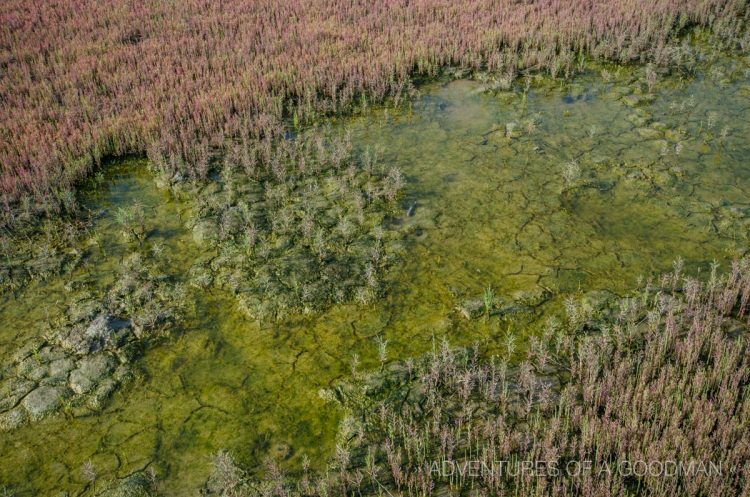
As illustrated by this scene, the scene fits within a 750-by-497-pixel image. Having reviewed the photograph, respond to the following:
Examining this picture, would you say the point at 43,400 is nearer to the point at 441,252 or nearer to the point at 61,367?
the point at 61,367

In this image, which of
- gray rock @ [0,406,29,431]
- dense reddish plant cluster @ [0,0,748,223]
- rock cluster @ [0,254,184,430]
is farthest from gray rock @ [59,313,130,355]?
dense reddish plant cluster @ [0,0,748,223]

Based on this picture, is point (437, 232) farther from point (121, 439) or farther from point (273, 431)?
point (121, 439)

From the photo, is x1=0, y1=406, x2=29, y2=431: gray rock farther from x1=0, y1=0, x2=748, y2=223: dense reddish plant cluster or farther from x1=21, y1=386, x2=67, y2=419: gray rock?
x1=0, y1=0, x2=748, y2=223: dense reddish plant cluster

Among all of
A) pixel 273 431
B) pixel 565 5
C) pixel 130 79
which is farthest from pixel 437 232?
pixel 565 5

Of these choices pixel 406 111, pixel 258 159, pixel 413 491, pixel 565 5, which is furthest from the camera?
pixel 565 5

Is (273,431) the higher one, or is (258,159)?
(258,159)

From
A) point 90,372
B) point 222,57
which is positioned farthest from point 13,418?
point 222,57

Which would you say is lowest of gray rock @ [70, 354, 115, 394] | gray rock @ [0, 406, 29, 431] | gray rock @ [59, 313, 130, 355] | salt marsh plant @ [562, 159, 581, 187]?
gray rock @ [0, 406, 29, 431]
